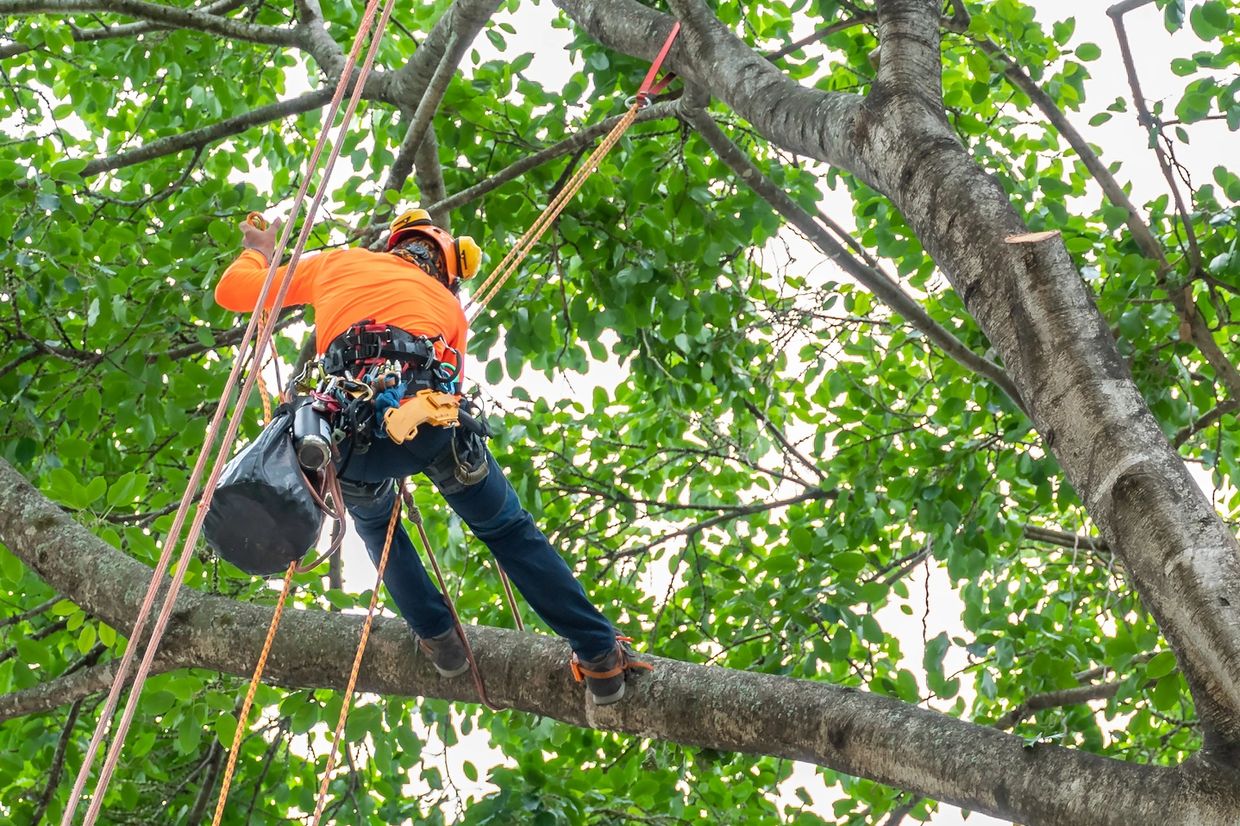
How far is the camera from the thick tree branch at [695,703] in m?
2.28

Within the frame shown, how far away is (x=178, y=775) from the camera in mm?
5352

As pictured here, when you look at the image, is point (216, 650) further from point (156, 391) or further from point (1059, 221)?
point (1059, 221)

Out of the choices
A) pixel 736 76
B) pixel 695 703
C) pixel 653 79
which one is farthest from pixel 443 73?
pixel 695 703

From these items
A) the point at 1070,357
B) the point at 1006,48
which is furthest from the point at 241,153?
the point at 1070,357

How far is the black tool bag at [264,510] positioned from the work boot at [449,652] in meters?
0.70

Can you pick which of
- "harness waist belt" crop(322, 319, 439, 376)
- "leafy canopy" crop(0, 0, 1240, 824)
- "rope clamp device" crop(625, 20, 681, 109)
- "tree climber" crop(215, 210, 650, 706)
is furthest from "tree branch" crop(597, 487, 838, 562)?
"harness waist belt" crop(322, 319, 439, 376)

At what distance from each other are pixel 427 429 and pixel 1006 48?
325 centimetres

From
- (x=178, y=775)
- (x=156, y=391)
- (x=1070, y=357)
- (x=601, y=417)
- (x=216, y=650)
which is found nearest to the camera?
(x=1070, y=357)

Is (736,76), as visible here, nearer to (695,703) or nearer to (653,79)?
(653,79)

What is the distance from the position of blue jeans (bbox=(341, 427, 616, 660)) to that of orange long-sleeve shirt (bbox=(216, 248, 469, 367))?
1.07 feet

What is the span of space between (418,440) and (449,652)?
0.63 metres

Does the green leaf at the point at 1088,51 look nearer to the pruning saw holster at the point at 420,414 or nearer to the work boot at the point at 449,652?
the pruning saw holster at the point at 420,414

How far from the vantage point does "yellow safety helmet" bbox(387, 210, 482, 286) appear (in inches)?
141

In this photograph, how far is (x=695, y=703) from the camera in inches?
120
